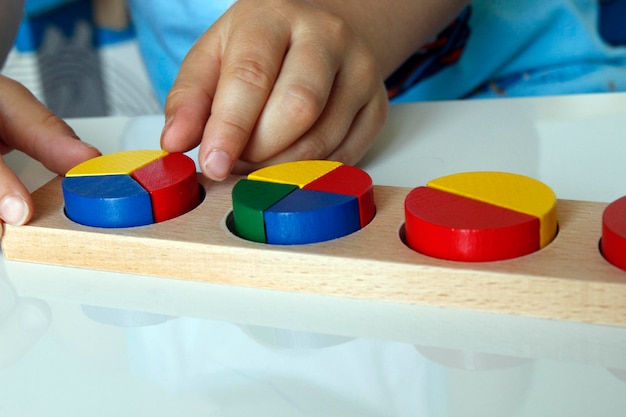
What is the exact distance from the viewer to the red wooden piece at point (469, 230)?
1.31 feet

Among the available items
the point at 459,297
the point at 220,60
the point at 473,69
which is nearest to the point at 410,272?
the point at 459,297

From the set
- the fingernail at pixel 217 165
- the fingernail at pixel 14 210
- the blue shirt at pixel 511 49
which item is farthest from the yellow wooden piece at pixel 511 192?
the blue shirt at pixel 511 49

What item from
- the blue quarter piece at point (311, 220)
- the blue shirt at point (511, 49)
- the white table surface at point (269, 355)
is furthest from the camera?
the blue shirt at point (511, 49)

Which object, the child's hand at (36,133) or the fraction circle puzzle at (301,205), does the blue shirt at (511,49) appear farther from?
the fraction circle puzzle at (301,205)

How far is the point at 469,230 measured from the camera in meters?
0.40

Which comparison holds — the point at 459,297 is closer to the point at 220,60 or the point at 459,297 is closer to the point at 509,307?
the point at 509,307

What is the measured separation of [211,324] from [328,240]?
3.2 inches

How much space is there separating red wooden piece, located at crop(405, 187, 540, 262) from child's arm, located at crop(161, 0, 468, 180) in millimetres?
157

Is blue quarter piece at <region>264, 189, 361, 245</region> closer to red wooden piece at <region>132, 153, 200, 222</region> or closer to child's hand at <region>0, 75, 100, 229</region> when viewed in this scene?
red wooden piece at <region>132, 153, 200, 222</region>

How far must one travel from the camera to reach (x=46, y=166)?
0.61 metres

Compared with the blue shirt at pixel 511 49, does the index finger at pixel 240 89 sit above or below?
above

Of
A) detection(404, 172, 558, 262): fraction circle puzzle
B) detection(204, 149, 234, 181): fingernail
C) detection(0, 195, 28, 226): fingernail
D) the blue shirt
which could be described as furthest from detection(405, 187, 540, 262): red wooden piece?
the blue shirt

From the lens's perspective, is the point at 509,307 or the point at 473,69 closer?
the point at 509,307

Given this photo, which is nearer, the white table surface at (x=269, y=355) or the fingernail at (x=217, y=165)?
the white table surface at (x=269, y=355)
